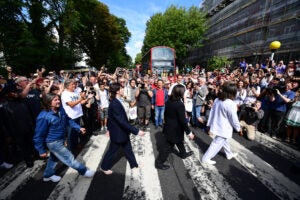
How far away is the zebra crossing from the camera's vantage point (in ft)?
10.2

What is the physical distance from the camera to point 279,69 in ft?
35.1

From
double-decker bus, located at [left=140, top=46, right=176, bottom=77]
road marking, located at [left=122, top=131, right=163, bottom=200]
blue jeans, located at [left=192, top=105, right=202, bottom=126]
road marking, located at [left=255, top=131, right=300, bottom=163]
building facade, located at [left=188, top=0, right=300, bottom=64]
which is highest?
building facade, located at [left=188, top=0, right=300, bottom=64]

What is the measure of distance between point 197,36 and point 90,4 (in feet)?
61.1

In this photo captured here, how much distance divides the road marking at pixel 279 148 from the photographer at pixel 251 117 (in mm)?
366

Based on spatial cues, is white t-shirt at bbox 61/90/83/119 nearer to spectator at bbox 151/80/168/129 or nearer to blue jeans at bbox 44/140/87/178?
blue jeans at bbox 44/140/87/178

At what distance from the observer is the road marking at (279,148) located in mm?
4673

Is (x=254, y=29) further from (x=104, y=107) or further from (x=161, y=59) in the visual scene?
(x=104, y=107)

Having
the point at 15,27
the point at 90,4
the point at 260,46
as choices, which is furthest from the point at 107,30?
the point at 260,46

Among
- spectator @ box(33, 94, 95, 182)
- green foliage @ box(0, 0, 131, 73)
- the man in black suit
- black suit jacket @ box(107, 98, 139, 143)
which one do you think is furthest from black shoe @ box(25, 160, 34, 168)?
green foliage @ box(0, 0, 131, 73)

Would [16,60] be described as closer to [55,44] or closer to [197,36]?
[55,44]

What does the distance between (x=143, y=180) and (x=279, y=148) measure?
4.37 metres

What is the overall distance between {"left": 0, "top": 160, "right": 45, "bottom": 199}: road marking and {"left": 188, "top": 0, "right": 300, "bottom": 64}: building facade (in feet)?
77.3

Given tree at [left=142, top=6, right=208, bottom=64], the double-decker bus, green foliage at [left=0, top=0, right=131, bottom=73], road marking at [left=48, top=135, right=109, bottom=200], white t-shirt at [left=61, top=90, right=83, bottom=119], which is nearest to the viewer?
road marking at [left=48, top=135, right=109, bottom=200]

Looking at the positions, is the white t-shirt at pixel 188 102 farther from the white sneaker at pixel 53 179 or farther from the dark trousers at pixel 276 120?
the white sneaker at pixel 53 179
